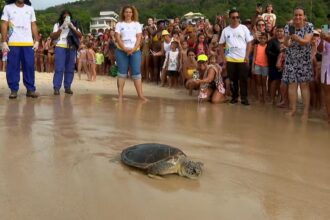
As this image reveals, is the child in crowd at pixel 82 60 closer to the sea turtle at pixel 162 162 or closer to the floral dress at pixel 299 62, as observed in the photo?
the floral dress at pixel 299 62

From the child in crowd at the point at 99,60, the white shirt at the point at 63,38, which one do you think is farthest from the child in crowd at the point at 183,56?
the child in crowd at the point at 99,60

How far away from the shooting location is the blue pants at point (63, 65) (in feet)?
26.2

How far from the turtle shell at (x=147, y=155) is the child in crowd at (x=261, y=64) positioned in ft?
16.5

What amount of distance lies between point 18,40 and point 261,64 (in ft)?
13.6

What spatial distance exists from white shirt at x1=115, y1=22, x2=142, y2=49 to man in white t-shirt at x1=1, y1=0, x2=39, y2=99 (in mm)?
1350

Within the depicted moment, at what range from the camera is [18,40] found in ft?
23.8

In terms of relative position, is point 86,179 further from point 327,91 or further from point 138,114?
point 327,91

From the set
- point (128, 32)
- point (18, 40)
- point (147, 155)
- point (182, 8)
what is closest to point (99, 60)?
point (128, 32)

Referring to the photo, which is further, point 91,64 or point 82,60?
point 82,60

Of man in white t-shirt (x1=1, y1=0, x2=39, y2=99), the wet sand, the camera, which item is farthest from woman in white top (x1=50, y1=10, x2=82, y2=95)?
the camera

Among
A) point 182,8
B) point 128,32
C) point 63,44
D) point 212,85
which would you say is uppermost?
point 182,8

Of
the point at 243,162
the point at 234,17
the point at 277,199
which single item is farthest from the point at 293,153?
the point at 234,17

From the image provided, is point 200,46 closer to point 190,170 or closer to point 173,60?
point 173,60

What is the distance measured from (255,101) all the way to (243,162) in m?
4.57
